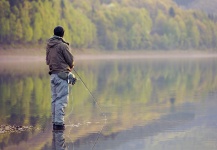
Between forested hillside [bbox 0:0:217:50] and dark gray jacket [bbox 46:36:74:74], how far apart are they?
78080 millimetres

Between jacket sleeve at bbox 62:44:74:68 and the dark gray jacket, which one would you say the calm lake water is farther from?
jacket sleeve at bbox 62:44:74:68

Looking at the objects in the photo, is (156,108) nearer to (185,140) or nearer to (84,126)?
(84,126)

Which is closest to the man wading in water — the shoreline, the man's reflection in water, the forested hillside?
the man's reflection in water

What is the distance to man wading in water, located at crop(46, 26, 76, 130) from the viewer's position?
1216 centimetres

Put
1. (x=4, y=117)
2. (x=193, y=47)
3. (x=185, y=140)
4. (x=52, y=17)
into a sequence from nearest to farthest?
(x=185, y=140), (x=4, y=117), (x=52, y=17), (x=193, y=47)

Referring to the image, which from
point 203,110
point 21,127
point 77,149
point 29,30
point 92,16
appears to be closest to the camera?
point 77,149

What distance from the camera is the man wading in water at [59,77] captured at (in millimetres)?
12156

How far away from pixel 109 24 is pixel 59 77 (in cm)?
12534

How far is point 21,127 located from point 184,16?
153m

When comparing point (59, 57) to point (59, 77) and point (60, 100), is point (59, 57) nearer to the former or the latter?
point (59, 77)

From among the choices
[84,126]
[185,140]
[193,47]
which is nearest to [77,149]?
[185,140]

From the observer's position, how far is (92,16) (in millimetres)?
136000

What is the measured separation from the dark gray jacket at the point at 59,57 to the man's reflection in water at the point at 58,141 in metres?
1.20

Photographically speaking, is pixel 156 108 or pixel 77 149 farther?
pixel 156 108
